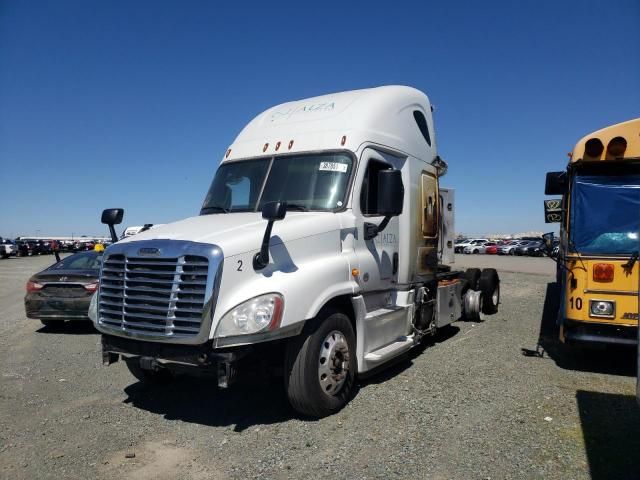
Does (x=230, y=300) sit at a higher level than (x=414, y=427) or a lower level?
higher

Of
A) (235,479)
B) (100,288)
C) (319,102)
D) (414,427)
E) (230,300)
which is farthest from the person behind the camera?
(319,102)

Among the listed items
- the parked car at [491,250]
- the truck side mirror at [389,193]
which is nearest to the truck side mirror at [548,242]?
the truck side mirror at [389,193]

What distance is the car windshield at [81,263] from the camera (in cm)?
1003

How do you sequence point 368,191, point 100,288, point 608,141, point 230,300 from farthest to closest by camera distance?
point 608,141, point 368,191, point 100,288, point 230,300

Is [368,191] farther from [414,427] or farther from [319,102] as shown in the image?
[414,427]

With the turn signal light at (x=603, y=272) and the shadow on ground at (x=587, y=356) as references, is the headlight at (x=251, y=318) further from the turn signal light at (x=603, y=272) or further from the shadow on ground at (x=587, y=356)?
the shadow on ground at (x=587, y=356)

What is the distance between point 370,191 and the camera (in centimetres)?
585

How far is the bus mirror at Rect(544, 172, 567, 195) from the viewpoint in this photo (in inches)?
264

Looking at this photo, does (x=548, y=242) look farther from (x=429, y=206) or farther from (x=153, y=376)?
(x=153, y=376)

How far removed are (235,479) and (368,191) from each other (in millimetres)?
3323

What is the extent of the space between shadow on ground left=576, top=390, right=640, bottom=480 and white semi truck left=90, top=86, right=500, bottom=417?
6.74 feet

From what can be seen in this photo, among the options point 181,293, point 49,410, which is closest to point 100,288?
point 181,293

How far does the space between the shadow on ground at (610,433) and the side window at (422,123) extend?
4029 mm

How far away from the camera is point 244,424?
4832 millimetres
